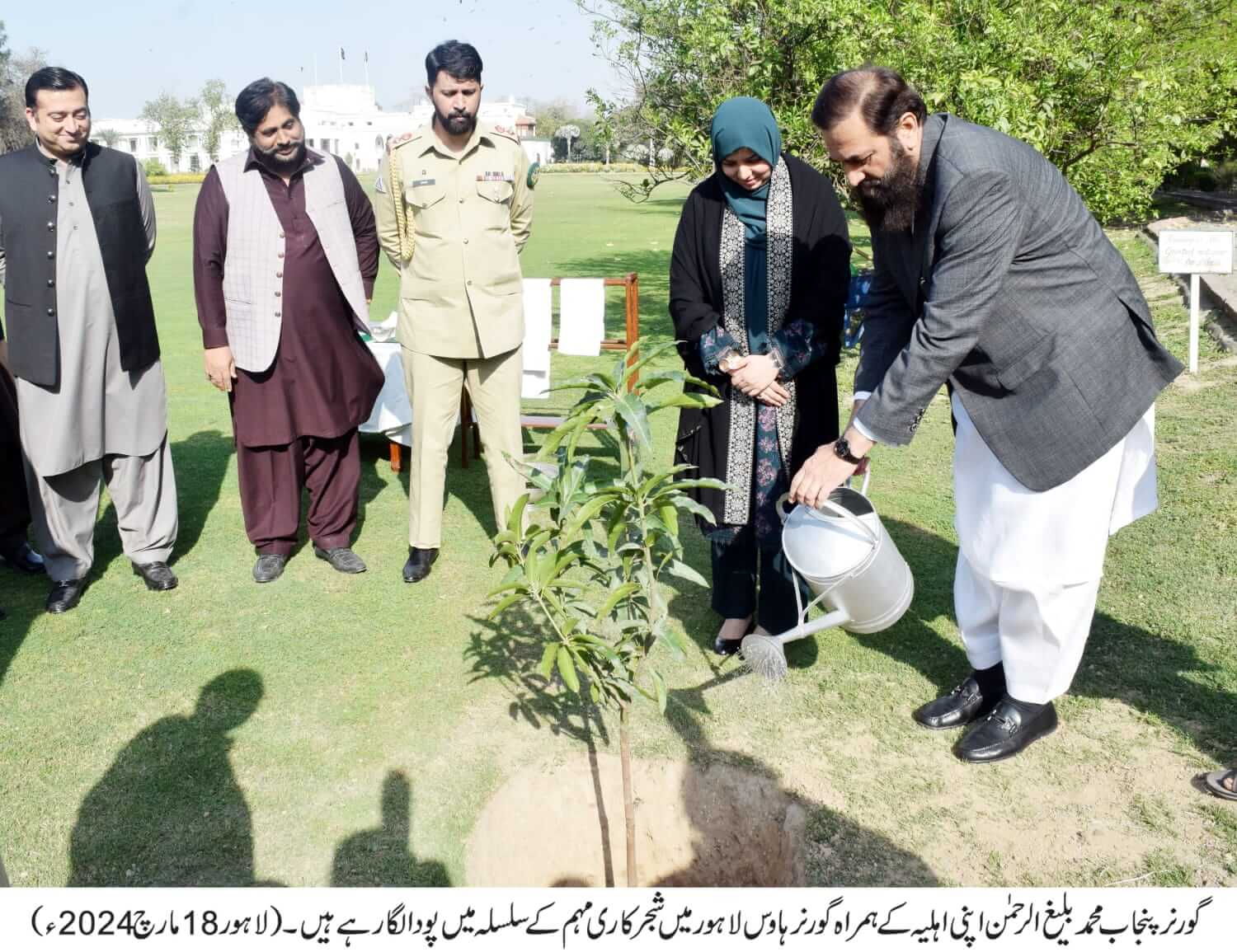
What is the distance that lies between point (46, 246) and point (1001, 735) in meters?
3.78

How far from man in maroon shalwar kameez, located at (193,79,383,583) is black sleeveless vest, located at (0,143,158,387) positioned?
27 cm

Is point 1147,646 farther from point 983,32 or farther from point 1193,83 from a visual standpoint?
point 1193,83

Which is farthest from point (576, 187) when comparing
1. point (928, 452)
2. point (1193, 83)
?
point (928, 452)

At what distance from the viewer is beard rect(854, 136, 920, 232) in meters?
2.61

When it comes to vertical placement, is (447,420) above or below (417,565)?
above

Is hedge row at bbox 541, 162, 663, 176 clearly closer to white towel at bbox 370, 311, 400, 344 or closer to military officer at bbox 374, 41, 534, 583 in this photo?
white towel at bbox 370, 311, 400, 344

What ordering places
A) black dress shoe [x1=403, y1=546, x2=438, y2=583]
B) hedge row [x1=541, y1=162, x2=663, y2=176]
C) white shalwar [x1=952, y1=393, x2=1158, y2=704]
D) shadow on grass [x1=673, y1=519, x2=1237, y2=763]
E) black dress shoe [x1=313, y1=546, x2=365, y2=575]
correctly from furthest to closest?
hedge row [x1=541, y1=162, x2=663, y2=176] → black dress shoe [x1=313, y1=546, x2=365, y2=575] → black dress shoe [x1=403, y1=546, x2=438, y2=583] → shadow on grass [x1=673, y1=519, x2=1237, y2=763] → white shalwar [x1=952, y1=393, x2=1158, y2=704]

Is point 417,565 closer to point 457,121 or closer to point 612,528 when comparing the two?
point 457,121

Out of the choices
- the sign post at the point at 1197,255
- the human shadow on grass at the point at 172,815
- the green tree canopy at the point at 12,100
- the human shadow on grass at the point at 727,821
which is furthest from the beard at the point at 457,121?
the green tree canopy at the point at 12,100

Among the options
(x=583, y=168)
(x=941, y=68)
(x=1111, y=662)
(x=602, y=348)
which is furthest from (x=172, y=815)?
(x=583, y=168)

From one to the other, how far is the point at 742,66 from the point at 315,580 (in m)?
5.84

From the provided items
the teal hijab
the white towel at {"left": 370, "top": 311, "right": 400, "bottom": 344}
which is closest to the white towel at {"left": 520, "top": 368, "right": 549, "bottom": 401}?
the white towel at {"left": 370, "top": 311, "right": 400, "bottom": 344}

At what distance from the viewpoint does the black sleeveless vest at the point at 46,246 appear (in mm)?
3975

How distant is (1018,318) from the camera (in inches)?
106
